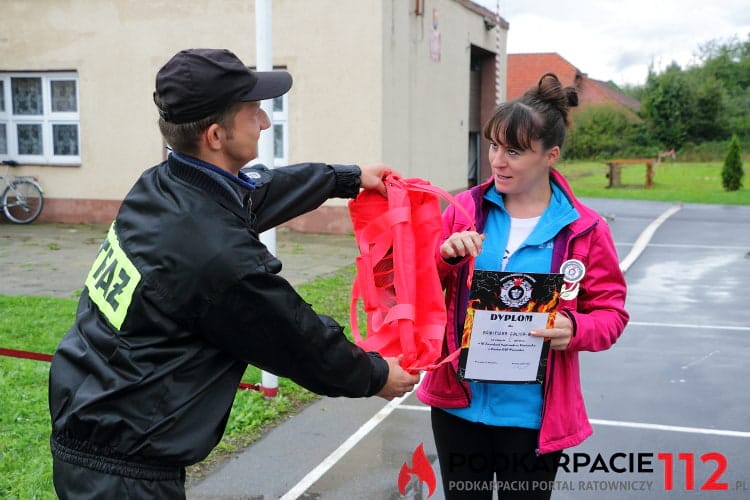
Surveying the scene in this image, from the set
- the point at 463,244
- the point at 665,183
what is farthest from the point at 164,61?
the point at 665,183

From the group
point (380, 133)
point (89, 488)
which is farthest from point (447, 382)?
point (380, 133)

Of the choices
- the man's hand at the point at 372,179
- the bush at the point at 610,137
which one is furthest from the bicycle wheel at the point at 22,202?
the bush at the point at 610,137

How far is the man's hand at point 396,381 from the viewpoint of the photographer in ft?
8.52

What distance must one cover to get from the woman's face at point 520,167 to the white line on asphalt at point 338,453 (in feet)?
7.73

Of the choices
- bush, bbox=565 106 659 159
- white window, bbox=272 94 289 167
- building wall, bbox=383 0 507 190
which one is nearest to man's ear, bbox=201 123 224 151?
building wall, bbox=383 0 507 190

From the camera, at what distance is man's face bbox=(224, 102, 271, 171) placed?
7.55ft

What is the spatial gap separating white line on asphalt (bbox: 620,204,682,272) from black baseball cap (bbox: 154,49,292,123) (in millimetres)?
10247

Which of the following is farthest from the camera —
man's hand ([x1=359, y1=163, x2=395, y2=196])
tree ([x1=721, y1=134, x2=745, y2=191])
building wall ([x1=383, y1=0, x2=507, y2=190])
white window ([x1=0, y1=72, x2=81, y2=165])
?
tree ([x1=721, y1=134, x2=745, y2=191])

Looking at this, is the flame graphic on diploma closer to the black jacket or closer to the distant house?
the black jacket

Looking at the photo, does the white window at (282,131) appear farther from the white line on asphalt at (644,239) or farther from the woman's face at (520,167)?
the woman's face at (520,167)

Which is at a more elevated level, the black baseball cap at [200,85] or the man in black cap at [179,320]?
the black baseball cap at [200,85]

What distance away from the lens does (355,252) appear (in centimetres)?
1305

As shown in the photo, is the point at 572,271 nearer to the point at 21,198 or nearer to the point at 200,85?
the point at 200,85

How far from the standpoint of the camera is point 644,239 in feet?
52.6
